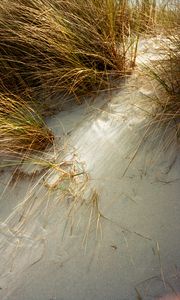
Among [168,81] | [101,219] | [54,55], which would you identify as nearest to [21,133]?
[54,55]

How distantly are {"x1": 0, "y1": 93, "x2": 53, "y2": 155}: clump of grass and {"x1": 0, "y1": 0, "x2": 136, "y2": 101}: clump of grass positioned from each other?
0.92 feet

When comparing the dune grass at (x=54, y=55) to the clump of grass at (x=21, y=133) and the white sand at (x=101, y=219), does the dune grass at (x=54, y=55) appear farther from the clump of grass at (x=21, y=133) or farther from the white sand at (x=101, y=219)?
the white sand at (x=101, y=219)

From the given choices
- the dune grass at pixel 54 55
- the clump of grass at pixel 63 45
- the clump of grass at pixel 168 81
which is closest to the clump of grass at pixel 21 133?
the dune grass at pixel 54 55

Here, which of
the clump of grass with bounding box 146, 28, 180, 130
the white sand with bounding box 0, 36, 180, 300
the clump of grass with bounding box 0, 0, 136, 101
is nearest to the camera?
the white sand with bounding box 0, 36, 180, 300

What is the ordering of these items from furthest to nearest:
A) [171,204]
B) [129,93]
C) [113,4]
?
[113,4], [129,93], [171,204]

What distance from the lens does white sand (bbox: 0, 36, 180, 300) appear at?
5.50 feet

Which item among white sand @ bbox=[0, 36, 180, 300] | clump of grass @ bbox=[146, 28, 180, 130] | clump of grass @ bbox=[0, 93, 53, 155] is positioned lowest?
white sand @ bbox=[0, 36, 180, 300]

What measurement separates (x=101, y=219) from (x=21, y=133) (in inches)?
26.5

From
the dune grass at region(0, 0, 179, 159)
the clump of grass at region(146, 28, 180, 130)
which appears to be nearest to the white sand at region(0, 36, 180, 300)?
the clump of grass at region(146, 28, 180, 130)

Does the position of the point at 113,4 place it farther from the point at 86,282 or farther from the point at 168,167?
the point at 86,282

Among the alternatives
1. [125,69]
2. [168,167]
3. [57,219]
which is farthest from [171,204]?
[125,69]

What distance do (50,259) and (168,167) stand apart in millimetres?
690

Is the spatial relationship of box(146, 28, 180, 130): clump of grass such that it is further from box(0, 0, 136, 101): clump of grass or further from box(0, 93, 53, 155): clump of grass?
box(0, 93, 53, 155): clump of grass

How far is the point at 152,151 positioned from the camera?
1984 mm
